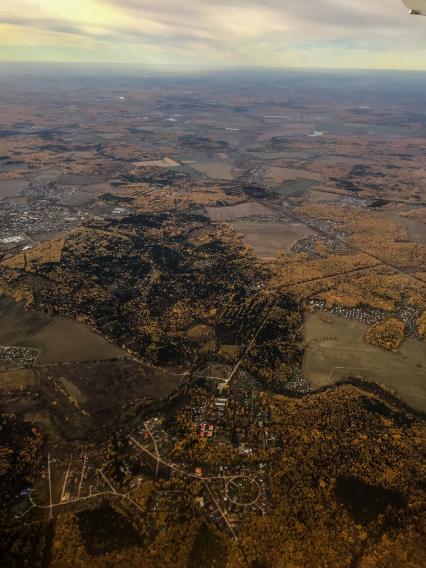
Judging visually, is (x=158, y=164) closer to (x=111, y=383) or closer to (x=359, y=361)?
(x=111, y=383)

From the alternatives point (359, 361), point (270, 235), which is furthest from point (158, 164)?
point (359, 361)

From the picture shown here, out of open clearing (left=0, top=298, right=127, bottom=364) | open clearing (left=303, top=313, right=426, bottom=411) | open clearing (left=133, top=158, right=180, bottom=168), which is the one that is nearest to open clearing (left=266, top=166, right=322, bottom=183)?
open clearing (left=133, top=158, right=180, bottom=168)

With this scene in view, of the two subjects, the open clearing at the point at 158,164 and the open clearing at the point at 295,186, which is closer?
the open clearing at the point at 295,186

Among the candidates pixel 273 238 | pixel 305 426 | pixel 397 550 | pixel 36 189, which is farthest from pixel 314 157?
pixel 397 550

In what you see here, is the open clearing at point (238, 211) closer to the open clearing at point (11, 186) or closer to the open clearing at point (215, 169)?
the open clearing at point (215, 169)

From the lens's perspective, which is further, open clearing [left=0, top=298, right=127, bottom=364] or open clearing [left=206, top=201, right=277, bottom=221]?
open clearing [left=206, top=201, right=277, bottom=221]

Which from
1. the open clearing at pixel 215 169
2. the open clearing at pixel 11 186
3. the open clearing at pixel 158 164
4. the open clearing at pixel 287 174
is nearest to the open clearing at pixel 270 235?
the open clearing at pixel 287 174

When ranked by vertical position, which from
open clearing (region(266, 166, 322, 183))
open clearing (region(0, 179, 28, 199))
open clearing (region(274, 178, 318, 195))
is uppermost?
open clearing (region(266, 166, 322, 183))

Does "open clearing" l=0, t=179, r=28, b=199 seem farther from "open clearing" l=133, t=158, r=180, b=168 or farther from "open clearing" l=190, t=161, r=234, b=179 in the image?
"open clearing" l=190, t=161, r=234, b=179
